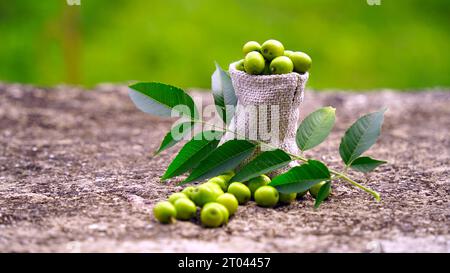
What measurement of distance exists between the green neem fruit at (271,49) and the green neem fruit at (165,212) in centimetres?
78

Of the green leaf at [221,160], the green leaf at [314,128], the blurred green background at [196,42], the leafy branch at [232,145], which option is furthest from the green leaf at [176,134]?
the blurred green background at [196,42]

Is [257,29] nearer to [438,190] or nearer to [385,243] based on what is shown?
[438,190]

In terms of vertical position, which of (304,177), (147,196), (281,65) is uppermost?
(281,65)

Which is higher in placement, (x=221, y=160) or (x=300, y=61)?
(x=300, y=61)

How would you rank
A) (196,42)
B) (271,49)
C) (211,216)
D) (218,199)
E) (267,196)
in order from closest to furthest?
(211,216) < (218,199) < (267,196) < (271,49) < (196,42)

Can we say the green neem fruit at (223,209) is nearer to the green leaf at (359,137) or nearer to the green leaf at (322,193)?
the green leaf at (322,193)

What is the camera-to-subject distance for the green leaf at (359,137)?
257 cm

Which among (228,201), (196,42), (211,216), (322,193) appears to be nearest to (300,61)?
(322,193)

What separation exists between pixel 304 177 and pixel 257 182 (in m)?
0.23

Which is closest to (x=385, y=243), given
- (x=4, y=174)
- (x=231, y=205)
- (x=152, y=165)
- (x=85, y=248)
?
(x=231, y=205)

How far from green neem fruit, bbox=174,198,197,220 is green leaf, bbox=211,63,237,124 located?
0.49m

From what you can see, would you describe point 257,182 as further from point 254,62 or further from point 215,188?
point 254,62

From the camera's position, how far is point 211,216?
7.51 feet

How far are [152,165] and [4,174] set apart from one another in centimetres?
79
